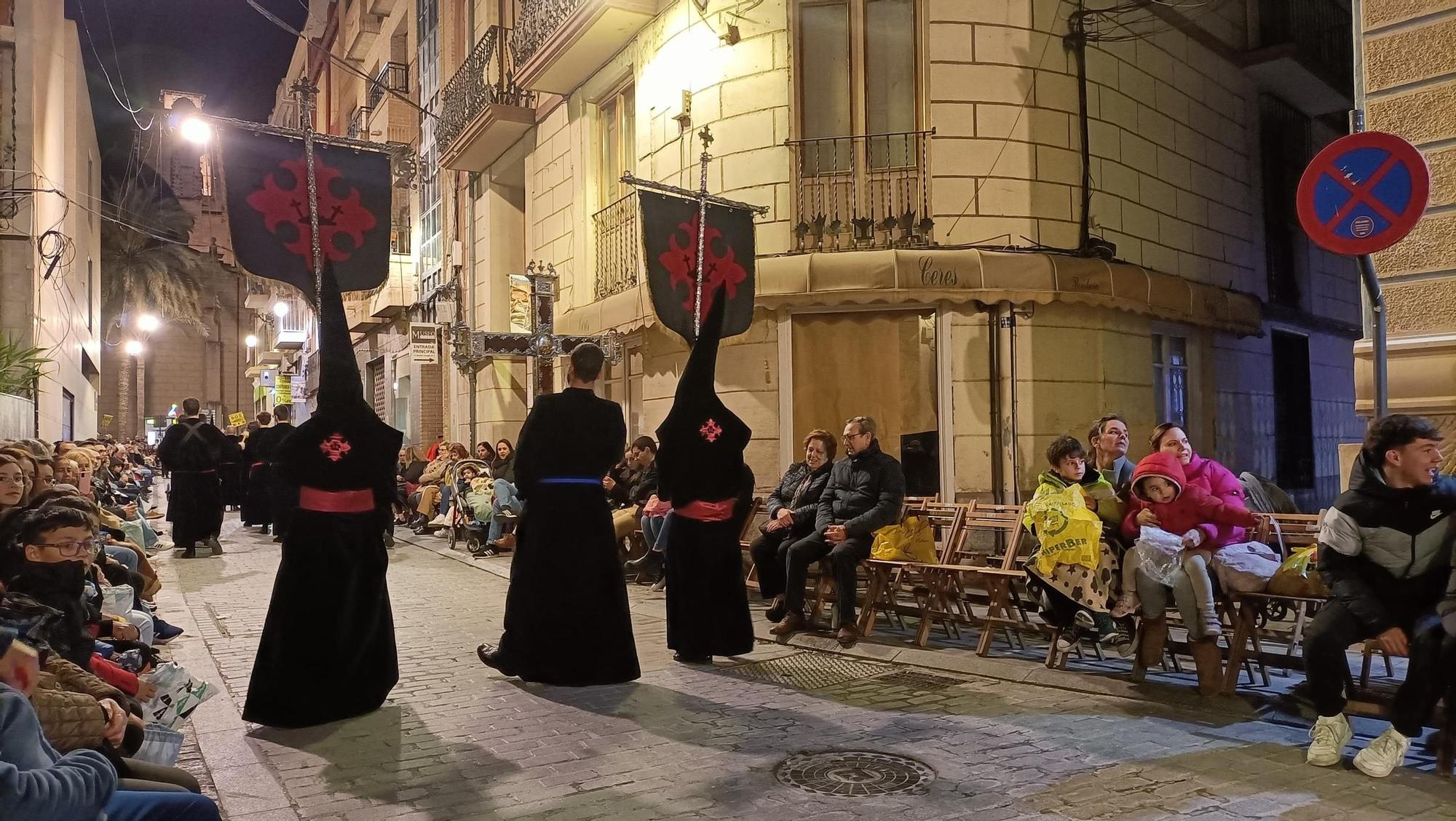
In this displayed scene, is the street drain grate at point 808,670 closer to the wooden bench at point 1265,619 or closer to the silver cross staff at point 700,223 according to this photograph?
the wooden bench at point 1265,619

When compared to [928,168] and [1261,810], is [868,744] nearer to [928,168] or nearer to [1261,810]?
[1261,810]


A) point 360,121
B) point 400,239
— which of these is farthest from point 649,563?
point 360,121

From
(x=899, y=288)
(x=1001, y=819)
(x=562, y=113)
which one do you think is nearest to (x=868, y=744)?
(x=1001, y=819)

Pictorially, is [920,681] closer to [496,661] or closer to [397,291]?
[496,661]

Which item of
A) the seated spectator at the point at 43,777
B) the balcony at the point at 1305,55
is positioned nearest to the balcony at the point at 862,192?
the balcony at the point at 1305,55

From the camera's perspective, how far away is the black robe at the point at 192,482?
44.0ft

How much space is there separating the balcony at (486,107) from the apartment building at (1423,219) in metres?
12.9

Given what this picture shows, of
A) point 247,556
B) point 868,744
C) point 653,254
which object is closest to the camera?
point 868,744

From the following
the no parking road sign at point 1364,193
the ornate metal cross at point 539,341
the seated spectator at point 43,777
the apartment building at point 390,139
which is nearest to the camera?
the seated spectator at point 43,777

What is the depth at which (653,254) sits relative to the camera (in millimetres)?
7637

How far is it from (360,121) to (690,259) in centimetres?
2288

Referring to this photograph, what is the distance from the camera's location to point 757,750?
4945mm

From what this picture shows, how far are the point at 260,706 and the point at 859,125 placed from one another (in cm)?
868

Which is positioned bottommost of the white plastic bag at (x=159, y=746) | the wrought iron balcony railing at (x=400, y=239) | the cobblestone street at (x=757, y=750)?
the cobblestone street at (x=757, y=750)
